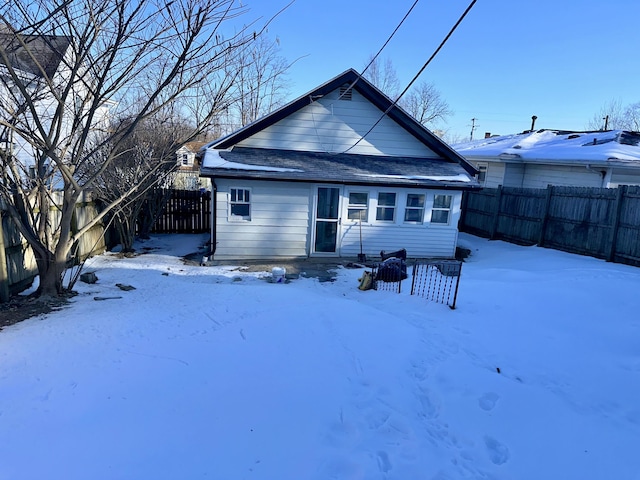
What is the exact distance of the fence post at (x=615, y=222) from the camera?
10.2 metres

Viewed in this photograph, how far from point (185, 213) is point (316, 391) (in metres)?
13.9

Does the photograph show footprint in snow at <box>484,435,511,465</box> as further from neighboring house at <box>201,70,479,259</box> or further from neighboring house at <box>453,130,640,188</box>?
neighboring house at <box>453,130,640,188</box>

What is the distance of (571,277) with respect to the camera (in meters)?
8.48

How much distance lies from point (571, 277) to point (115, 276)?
10.0m

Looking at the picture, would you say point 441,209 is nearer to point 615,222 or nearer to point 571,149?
point 615,222

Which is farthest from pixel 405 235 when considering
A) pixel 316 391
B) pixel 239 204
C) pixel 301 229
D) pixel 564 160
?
pixel 316 391

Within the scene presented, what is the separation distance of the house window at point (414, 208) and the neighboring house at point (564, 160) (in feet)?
23.7

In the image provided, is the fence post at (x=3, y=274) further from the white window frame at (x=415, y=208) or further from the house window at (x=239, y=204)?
the white window frame at (x=415, y=208)

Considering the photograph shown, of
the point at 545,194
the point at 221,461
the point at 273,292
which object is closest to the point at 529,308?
the point at 273,292

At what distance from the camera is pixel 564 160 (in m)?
14.9

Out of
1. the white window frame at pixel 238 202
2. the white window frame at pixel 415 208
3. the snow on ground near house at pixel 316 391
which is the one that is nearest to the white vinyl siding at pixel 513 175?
the white window frame at pixel 415 208

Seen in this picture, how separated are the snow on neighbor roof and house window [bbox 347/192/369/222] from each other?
896cm

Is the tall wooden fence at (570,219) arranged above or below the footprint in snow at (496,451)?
above

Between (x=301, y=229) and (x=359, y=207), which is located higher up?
(x=359, y=207)
